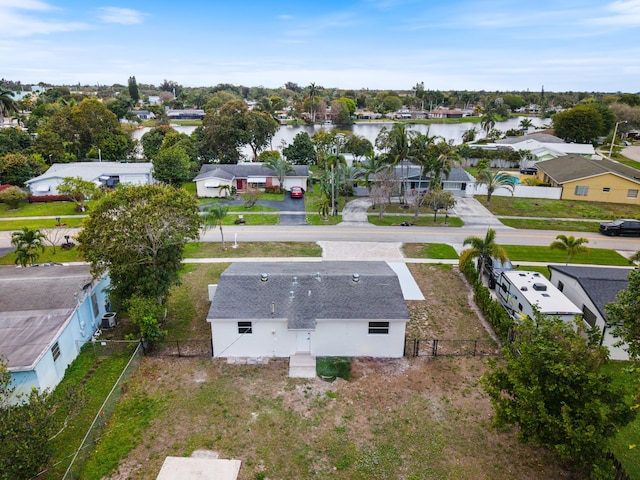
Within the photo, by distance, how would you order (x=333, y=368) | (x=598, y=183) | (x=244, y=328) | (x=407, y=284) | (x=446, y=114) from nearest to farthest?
(x=333, y=368) < (x=244, y=328) < (x=407, y=284) < (x=598, y=183) < (x=446, y=114)

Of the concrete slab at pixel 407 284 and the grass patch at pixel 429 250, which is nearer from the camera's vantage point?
the concrete slab at pixel 407 284

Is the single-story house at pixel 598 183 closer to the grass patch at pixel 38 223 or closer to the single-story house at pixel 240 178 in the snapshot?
the single-story house at pixel 240 178

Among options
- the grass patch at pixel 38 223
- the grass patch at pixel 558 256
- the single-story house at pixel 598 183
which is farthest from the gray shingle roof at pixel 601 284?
the grass patch at pixel 38 223

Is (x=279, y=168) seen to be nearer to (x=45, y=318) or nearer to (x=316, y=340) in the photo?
(x=316, y=340)

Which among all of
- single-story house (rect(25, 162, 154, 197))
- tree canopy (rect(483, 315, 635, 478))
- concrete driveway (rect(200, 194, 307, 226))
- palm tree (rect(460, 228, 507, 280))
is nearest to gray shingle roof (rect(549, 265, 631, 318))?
palm tree (rect(460, 228, 507, 280))

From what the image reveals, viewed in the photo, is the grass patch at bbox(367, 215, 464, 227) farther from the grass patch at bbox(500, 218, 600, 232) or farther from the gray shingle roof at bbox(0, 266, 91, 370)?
the gray shingle roof at bbox(0, 266, 91, 370)

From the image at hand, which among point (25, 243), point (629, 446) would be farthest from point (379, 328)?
point (25, 243)

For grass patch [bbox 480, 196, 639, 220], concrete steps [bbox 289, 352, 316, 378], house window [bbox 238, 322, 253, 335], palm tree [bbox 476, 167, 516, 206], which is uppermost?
palm tree [bbox 476, 167, 516, 206]
